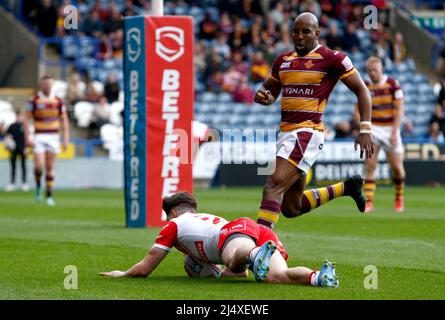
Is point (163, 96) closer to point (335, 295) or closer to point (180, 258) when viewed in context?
point (180, 258)

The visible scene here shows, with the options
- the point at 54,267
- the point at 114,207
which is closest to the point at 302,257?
the point at 54,267

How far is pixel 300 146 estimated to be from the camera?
10.6 meters

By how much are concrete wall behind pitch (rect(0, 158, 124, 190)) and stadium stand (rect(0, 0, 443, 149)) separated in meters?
0.98

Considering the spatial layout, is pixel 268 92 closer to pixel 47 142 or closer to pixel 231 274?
pixel 231 274

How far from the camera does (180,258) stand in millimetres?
11391

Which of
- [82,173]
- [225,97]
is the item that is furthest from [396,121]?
[225,97]

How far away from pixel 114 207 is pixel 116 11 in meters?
13.4

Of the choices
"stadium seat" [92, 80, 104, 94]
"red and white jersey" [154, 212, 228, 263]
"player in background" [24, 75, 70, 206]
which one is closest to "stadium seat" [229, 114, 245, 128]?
"stadium seat" [92, 80, 104, 94]

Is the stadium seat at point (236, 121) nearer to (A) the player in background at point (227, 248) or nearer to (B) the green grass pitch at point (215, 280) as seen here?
(B) the green grass pitch at point (215, 280)

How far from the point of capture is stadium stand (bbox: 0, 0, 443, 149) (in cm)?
3186

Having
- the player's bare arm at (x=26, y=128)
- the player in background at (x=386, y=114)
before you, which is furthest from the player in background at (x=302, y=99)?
the player's bare arm at (x=26, y=128)

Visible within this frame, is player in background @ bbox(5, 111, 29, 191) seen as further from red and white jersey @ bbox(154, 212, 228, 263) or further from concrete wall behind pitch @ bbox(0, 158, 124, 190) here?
red and white jersey @ bbox(154, 212, 228, 263)

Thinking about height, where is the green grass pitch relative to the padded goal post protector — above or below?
below

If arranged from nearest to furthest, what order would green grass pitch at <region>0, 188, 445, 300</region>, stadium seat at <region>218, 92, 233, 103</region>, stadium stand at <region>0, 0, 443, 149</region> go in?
green grass pitch at <region>0, 188, 445, 300</region>, stadium stand at <region>0, 0, 443, 149</region>, stadium seat at <region>218, 92, 233, 103</region>
